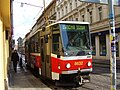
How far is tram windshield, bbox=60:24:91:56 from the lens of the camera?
13.6m

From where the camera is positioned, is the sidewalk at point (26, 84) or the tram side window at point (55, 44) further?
the tram side window at point (55, 44)

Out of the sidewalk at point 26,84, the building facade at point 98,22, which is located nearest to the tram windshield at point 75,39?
the sidewalk at point 26,84

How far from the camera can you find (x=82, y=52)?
13.9m

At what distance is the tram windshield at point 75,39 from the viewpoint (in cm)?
1364

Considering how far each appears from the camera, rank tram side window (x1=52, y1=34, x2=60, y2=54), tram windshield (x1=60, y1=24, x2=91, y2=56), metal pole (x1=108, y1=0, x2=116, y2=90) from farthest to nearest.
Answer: tram side window (x1=52, y1=34, x2=60, y2=54)
tram windshield (x1=60, y1=24, x2=91, y2=56)
metal pole (x1=108, y1=0, x2=116, y2=90)

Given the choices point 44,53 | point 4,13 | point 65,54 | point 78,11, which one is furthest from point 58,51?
point 78,11

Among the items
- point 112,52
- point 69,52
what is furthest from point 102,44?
point 112,52

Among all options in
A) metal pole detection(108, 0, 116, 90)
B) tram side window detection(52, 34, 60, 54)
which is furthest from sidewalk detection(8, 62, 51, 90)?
metal pole detection(108, 0, 116, 90)

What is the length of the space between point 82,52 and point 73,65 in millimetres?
776

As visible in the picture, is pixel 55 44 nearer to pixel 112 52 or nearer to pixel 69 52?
pixel 69 52

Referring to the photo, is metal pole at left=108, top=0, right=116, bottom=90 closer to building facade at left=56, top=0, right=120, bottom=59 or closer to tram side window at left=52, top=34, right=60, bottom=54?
tram side window at left=52, top=34, right=60, bottom=54

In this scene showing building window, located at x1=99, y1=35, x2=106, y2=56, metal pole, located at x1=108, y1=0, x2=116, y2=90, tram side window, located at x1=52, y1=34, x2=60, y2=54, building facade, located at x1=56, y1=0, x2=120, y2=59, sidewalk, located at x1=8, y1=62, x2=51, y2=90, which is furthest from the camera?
building window, located at x1=99, y1=35, x2=106, y2=56

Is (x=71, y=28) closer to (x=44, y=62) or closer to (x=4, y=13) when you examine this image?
(x=44, y=62)

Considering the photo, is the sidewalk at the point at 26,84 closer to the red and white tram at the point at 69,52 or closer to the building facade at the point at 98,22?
the red and white tram at the point at 69,52
